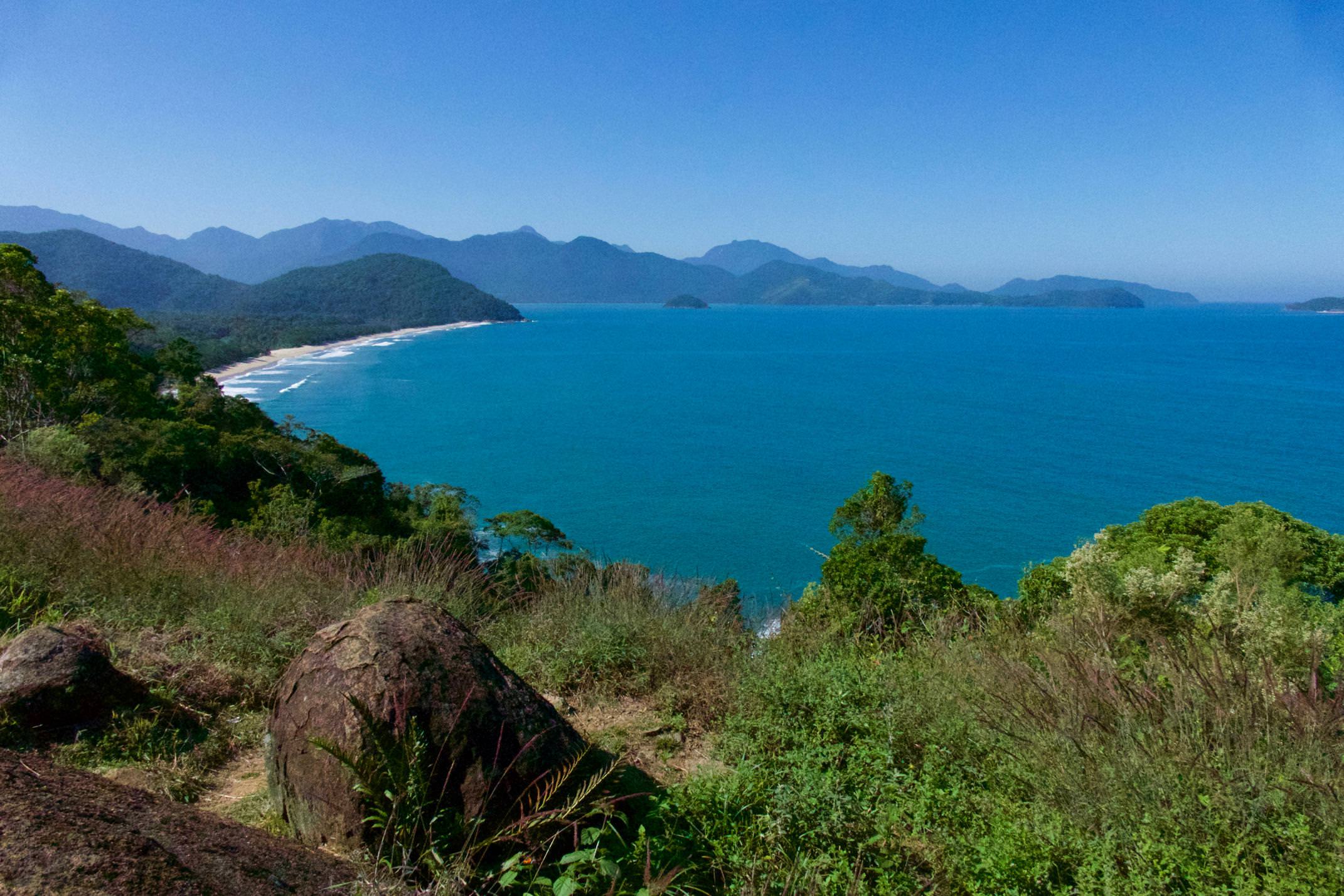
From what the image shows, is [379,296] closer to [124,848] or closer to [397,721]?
[397,721]

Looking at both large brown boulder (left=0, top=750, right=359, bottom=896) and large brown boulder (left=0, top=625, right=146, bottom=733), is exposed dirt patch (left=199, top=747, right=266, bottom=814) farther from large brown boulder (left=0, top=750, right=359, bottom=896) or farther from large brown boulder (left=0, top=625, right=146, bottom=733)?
large brown boulder (left=0, top=625, right=146, bottom=733)

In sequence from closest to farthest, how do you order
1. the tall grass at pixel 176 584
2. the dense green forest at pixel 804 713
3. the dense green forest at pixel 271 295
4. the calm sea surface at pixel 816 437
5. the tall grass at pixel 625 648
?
the dense green forest at pixel 804 713
the tall grass at pixel 176 584
the tall grass at pixel 625 648
the calm sea surface at pixel 816 437
the dense green forest at pixel 271 295

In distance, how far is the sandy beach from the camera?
8462 centimetres

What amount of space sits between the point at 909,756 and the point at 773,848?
1.06 metres

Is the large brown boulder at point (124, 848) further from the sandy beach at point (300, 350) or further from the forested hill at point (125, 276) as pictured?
the forested hill at point (125, 276)

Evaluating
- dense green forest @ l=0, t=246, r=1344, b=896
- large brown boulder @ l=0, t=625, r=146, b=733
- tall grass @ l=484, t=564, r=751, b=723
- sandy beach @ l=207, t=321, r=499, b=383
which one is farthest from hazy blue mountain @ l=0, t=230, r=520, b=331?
large brown boulder @ l=0, t=625, r=146, b=733

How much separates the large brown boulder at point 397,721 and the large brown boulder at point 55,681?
1019mm

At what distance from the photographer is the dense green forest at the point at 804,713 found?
99.0 inches

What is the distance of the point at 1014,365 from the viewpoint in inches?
4035

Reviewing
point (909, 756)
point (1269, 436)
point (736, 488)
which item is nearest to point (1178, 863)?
point (909, 756)

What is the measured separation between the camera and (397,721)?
2.52m

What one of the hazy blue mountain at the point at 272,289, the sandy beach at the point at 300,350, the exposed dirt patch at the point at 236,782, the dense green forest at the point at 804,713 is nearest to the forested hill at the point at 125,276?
the hazy blue mountain at the point at 272,289

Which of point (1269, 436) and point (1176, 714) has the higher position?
point (1176, 714)

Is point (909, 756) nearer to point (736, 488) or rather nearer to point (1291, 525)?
point (1291, 525)
